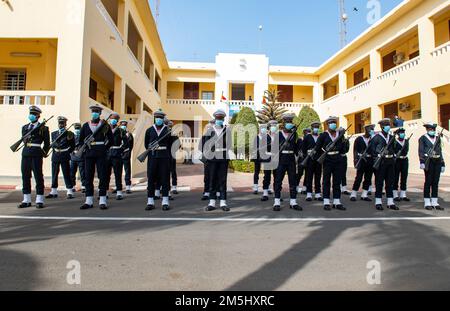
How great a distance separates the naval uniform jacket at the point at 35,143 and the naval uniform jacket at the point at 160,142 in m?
2.22

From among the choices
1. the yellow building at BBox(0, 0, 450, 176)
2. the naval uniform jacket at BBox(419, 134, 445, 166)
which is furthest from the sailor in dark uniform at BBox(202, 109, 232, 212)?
the yellow building at BBox(0, 0, 450, 176)

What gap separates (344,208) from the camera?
6633 millimetres

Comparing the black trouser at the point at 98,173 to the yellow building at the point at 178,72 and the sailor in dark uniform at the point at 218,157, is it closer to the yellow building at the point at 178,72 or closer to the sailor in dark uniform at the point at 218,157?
the sailor in dark uniform at the point at 218,157

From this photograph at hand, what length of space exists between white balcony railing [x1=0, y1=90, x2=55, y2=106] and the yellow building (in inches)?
1.4

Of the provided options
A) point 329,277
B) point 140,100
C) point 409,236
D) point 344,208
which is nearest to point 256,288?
point 329,277

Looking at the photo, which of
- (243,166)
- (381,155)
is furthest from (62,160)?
A: (243,166)

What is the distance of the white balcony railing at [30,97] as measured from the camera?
409 inches

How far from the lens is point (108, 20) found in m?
12.9

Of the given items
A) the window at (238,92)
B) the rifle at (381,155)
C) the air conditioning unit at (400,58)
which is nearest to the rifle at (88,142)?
the rifle at (381,155)

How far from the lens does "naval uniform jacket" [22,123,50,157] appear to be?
20.8ft

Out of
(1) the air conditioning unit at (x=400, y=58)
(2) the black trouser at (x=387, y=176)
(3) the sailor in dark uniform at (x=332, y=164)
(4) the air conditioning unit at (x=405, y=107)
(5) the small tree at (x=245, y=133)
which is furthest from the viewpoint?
(1) the air conditioning unit at (x=400, y=58)

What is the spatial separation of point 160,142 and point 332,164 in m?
3.90

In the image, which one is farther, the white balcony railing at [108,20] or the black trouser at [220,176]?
the white balcony railing at [108,20]

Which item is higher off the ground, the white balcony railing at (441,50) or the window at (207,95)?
the window at (207,95)
